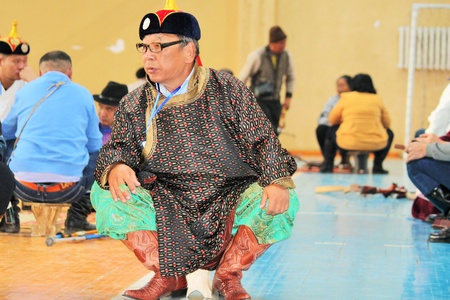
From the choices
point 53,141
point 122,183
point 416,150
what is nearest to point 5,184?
point 122,183

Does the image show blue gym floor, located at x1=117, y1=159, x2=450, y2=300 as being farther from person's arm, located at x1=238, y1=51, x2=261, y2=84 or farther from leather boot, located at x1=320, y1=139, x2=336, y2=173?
leather boot, located at x1=320, y1=139, x2=336, y2=173

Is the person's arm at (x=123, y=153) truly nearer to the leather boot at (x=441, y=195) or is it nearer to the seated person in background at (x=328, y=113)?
the leather boot at (x=441, y=195)

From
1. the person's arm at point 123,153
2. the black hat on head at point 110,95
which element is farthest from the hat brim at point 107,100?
the person's arm at point 123,153

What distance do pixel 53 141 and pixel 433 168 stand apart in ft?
7.48

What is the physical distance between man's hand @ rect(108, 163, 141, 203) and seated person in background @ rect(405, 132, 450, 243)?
2.52 meters

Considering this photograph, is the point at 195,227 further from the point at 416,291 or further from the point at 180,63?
the point at 416,291

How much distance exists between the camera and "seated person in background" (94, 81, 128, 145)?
22.2ft

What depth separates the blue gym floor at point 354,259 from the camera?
4086 mm

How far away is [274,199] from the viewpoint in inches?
143

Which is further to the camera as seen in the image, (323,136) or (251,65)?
(323,136)

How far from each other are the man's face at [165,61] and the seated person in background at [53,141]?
1874mm

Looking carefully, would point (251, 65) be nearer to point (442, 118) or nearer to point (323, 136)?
point (323, 136)

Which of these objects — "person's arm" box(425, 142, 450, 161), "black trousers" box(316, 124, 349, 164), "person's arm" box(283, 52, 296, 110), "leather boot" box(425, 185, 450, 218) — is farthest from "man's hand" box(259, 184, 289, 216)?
"black trousers" box(316, 124, 349, 164)

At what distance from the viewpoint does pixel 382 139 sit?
36.0 ft
